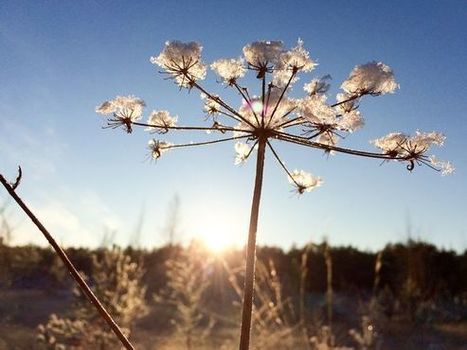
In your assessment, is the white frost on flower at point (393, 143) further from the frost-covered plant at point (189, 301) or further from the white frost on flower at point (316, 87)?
the frost-covered plant at point (189, 301)

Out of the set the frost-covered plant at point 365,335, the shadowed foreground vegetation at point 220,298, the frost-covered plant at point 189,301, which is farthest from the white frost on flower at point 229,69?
the shadowed foreground vegetation at point 220,298

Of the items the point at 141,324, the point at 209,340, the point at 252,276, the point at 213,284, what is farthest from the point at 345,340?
the point at 252,276

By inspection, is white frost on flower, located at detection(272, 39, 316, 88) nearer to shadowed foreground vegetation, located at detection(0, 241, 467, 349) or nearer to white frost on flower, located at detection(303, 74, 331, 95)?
white frost on flower, located at detection(303, 74, 331, 95)

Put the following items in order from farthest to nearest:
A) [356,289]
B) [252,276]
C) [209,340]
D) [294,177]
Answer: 1. [356,289]
2. [209,340]
3. [294,177]
4. [252,276]

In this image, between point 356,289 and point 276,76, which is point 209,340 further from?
point 276,76

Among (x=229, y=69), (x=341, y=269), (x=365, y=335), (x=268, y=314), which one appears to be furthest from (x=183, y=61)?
(x=341, y=269)

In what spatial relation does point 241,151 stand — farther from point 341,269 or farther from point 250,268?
point 341,269
